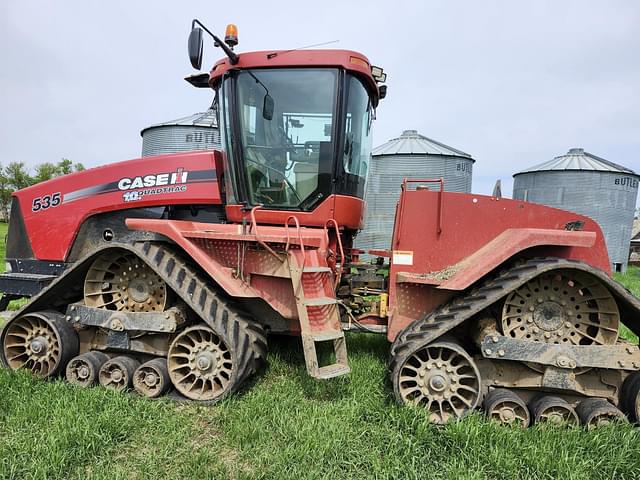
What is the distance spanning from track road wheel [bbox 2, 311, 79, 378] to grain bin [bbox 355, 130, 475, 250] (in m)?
11.5

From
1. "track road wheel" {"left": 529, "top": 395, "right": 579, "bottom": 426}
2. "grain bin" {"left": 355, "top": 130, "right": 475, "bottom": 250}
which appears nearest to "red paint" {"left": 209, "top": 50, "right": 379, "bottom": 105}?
"track road wheel" {"left": 529, "top": 395, "right": 579, "bottom": 426}

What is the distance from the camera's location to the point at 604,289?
10.1ft

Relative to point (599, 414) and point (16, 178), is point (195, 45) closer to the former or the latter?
point (599, 414)

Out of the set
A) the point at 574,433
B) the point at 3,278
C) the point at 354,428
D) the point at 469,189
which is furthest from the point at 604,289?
the point at 469,189

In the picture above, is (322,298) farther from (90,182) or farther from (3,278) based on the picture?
(3,278)

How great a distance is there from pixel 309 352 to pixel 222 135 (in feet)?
7.31

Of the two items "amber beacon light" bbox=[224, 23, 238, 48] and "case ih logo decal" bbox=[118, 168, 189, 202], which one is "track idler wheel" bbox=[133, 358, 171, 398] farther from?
"amber beacon light" bbox=[224, 23, 238, 48]

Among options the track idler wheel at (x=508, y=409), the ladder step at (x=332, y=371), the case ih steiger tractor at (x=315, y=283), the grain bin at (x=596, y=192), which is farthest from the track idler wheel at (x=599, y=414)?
the grain bin at (x=596, y=192)

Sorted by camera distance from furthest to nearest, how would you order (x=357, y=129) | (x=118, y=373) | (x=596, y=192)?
1. (x=596, y=192)
2. (x=357, y=129)
3. (x=118, y=373)

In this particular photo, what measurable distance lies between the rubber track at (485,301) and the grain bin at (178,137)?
10.9 metres

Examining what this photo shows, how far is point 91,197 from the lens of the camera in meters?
4.38

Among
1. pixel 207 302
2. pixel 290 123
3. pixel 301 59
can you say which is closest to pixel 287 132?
pixel 290 123

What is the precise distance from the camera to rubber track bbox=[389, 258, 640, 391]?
3.02 meters

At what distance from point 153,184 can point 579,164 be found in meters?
18.5
